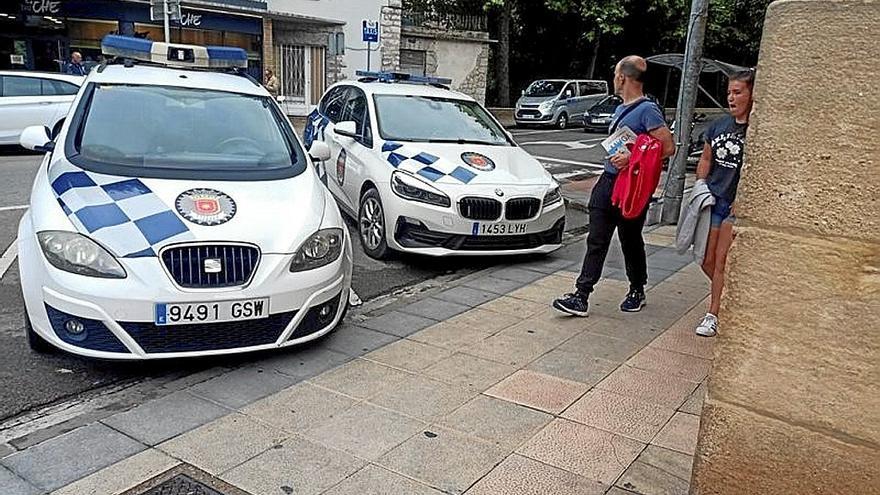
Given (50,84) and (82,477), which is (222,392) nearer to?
(82,477)

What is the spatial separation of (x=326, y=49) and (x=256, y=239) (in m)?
19.9

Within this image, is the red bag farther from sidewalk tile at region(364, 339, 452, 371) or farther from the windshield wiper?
the windshield wiper

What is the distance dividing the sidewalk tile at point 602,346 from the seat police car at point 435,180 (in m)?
1.74

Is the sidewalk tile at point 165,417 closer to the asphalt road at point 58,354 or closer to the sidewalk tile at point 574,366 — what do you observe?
the asphalt road at point 58,354

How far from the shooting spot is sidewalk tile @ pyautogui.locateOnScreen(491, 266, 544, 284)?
20.1 ft

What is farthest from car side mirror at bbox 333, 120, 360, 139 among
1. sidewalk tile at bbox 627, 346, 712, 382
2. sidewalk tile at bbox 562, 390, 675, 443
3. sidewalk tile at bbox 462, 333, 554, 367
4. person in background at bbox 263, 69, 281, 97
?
person in background at bbox 263, 69, 281, 97

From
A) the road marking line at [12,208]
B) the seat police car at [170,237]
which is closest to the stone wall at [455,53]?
the road marking line at [12,208]

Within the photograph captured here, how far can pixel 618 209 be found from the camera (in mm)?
4852

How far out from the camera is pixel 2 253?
20.0ft

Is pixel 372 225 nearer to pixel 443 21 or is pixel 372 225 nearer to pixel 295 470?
pixel 295 470

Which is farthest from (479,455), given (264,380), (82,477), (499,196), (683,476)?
(499,196)

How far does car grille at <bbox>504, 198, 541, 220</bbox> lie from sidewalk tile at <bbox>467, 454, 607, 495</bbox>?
342 cm

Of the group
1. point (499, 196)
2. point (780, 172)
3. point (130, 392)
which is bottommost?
point (130, 392)

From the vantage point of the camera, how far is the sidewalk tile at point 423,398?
3.58 meters
